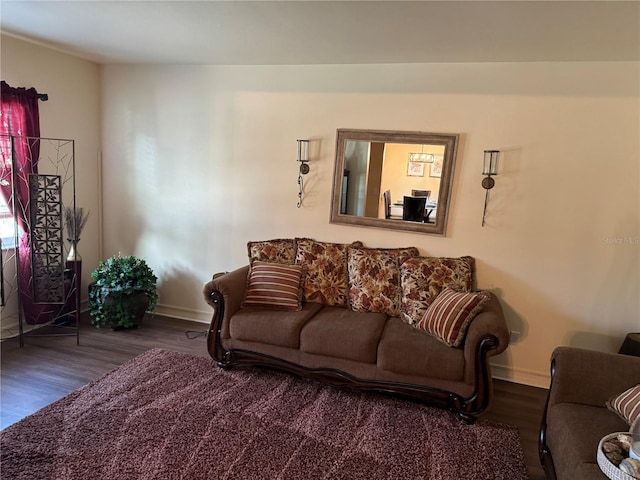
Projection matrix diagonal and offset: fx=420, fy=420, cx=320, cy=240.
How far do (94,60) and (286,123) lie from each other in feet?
A: 6.71

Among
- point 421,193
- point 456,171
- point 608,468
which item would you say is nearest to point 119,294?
point 421,193

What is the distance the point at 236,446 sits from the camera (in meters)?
2.37

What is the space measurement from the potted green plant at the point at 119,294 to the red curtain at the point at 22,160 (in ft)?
1.55

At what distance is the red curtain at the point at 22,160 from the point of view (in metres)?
3.40

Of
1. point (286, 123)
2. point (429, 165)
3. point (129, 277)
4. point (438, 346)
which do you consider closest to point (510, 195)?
point (429, 165)

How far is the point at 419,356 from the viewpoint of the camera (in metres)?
2.74

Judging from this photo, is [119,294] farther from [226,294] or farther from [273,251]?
[273,251]

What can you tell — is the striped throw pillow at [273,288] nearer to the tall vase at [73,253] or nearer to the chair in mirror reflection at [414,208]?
the chair in mirror reflection at [414,208]

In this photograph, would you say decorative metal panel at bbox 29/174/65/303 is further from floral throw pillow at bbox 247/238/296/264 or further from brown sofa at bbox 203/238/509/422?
floral throw pillow at bbox 247/238/296/264

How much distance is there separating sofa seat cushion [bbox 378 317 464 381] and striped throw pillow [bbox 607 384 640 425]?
0.85m

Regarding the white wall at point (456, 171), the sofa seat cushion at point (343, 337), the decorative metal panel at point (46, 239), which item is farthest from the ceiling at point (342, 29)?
the sofa seat cushion at point (343, 337)

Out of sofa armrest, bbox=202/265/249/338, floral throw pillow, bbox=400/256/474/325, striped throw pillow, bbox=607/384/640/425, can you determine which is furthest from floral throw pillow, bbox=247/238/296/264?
striped throw pillow, bbox=607/384/640/425

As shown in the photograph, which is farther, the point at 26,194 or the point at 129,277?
the point at 129,277

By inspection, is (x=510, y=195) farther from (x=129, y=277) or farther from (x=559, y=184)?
(x=129, y=277)
